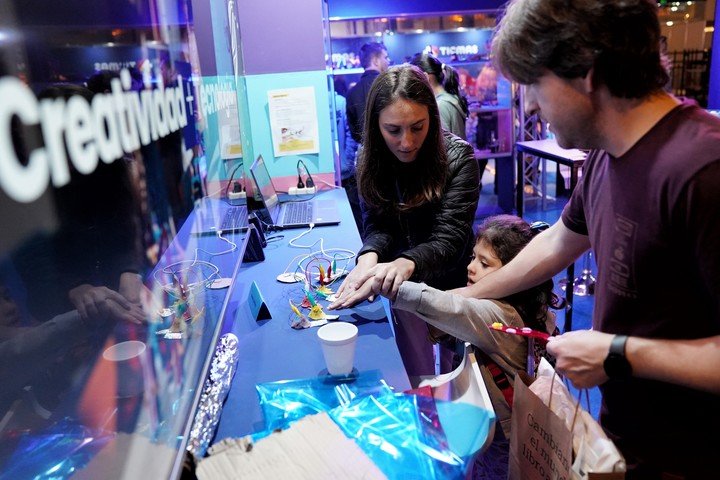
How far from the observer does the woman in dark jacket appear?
68.1 inches

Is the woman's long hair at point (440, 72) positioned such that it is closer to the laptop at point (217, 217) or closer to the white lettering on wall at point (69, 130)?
the laptop at point (217, 217)

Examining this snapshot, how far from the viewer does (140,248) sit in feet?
2.63

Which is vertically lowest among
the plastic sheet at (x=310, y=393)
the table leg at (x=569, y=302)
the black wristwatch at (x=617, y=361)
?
the table leg at (x=569, y=302)

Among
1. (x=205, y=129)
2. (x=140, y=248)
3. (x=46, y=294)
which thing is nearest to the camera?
(x=46, y=294)

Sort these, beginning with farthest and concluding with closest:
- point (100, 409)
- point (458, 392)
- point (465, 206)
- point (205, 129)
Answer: point (465, 206), point (205, 129), point (458, 392), point (100, 409)

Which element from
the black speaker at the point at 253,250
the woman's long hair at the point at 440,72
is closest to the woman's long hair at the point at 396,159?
the black speaker at the point at 253,250

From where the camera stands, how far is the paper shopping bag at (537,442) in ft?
3.04

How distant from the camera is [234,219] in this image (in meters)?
1.89

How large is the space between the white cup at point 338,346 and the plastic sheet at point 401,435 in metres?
0.16

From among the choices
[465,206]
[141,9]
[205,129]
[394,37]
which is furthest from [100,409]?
[394,37]

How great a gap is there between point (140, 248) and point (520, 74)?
0.72m

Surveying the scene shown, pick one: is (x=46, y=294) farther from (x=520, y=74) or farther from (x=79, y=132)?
(x=520, y=74)

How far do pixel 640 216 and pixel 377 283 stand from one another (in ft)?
2.37

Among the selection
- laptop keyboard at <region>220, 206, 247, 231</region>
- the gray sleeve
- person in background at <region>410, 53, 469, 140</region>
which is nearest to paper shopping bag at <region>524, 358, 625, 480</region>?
the gray sleeve
